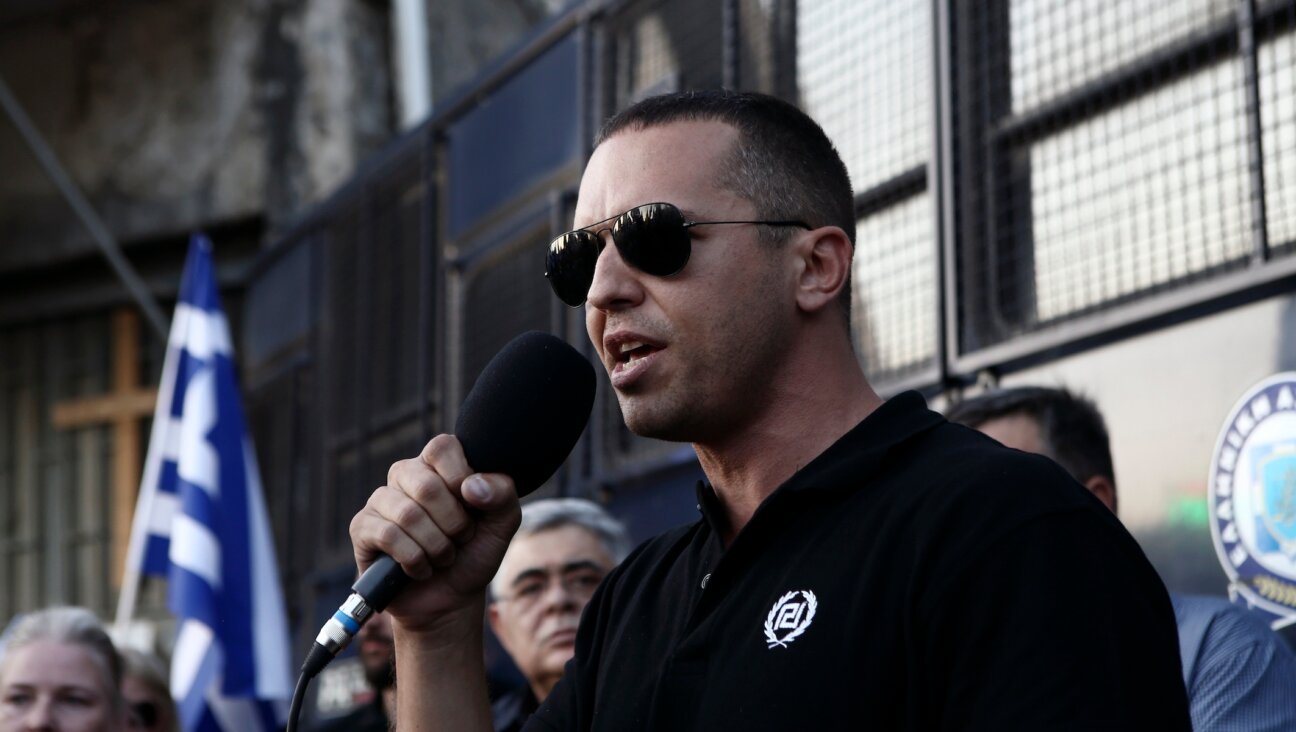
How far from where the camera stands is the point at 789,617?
5.98 feet

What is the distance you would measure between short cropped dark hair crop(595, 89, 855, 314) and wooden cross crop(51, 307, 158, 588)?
411 inches

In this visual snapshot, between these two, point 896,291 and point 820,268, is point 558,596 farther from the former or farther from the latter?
point 820,268

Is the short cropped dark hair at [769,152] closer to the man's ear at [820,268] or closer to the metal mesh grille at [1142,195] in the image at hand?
the man's ear at [820,268]

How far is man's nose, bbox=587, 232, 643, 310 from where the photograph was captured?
7.06ft

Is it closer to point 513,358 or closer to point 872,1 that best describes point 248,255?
point 872,1

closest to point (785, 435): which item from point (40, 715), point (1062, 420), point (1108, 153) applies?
point (1062, 420)

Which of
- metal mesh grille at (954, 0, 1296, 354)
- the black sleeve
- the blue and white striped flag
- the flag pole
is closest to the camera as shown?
the black sleeve

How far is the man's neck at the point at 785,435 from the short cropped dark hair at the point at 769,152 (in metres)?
0.15

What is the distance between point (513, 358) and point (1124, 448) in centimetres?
223

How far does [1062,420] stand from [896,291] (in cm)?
119

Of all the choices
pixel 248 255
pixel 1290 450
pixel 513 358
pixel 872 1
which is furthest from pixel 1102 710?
pixel 248 255

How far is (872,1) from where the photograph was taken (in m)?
5.16

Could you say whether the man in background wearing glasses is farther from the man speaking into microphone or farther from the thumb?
the thumb

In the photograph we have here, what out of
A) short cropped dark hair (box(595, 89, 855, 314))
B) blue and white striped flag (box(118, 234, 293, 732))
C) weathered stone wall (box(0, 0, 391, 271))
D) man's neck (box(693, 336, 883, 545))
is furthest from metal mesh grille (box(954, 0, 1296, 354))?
weathered stone wall (box(0, 0, 391, 271))
